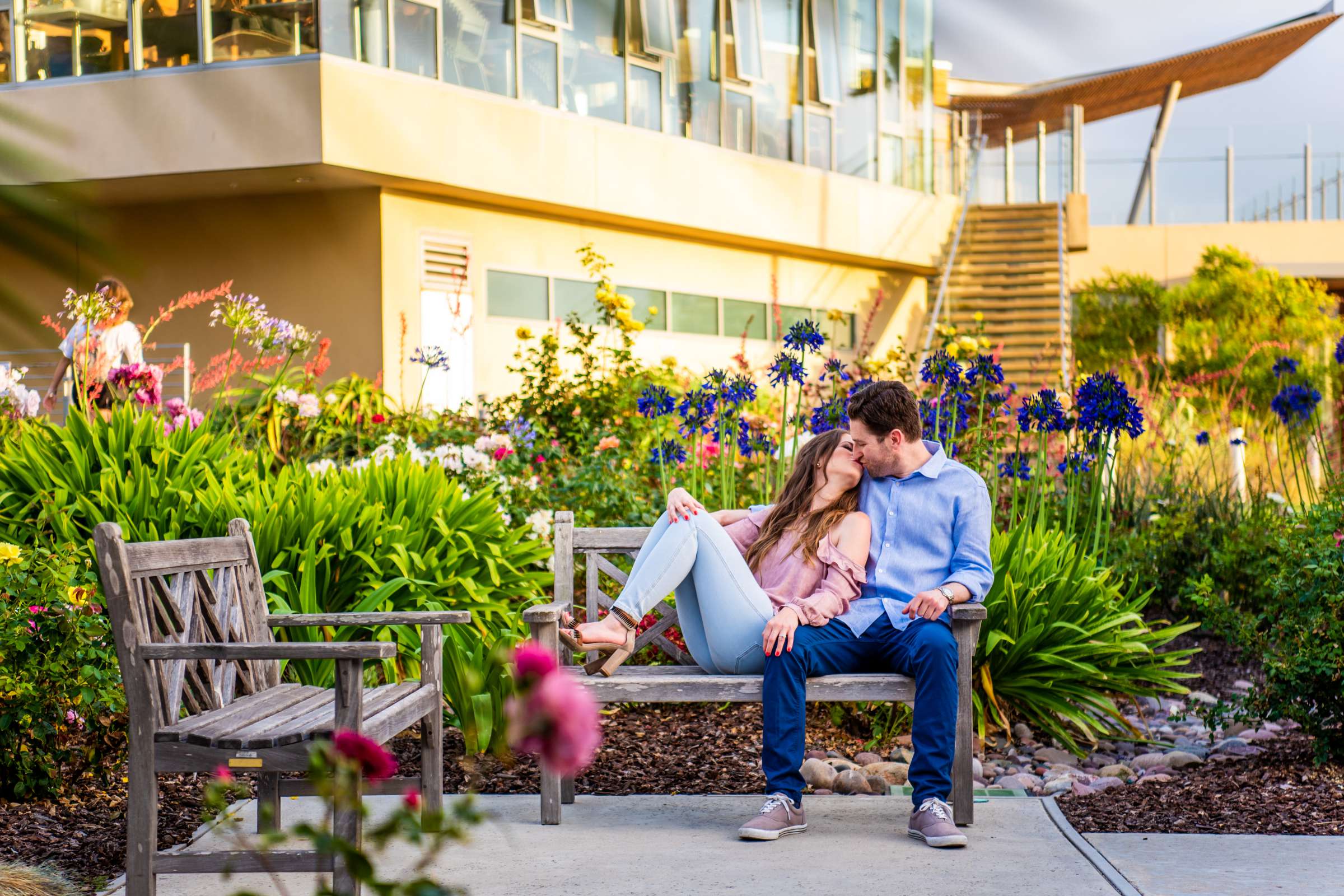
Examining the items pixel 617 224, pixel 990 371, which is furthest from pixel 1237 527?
pixel 617 224

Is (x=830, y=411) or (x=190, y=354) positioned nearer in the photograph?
(x=830, y=411)

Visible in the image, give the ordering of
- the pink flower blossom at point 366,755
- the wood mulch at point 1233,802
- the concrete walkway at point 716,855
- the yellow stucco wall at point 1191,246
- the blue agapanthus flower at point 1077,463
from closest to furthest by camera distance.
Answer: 1. the pink flower blossom at point 366,755
2. the concrete walkway at point 716,855
3. the wood mulch at point 1233,802
4. the blue agapanthus flower at point 1077,463
5. the yellow stucco wall at point 1191,246

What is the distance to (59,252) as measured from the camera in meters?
0.54

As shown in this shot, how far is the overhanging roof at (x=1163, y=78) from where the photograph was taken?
69cm

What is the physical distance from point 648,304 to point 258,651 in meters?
14.0

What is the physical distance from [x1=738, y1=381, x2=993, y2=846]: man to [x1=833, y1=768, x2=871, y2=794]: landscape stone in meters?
0.58

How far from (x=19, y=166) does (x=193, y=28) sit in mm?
1304

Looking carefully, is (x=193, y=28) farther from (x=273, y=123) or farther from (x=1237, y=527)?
(x=273, y=123)

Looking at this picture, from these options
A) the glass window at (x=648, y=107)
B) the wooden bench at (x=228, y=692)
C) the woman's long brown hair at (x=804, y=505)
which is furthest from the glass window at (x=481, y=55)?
the wooden bench at (x=228, y=692)

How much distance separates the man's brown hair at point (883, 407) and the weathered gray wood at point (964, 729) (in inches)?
25.3

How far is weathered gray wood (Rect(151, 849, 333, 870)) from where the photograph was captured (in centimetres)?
299

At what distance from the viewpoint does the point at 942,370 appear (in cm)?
557

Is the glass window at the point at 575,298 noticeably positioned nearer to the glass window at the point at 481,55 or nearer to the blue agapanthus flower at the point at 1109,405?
the glass window at the point at 481,55

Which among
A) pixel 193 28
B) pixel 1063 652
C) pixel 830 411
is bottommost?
pixel 1063 652
